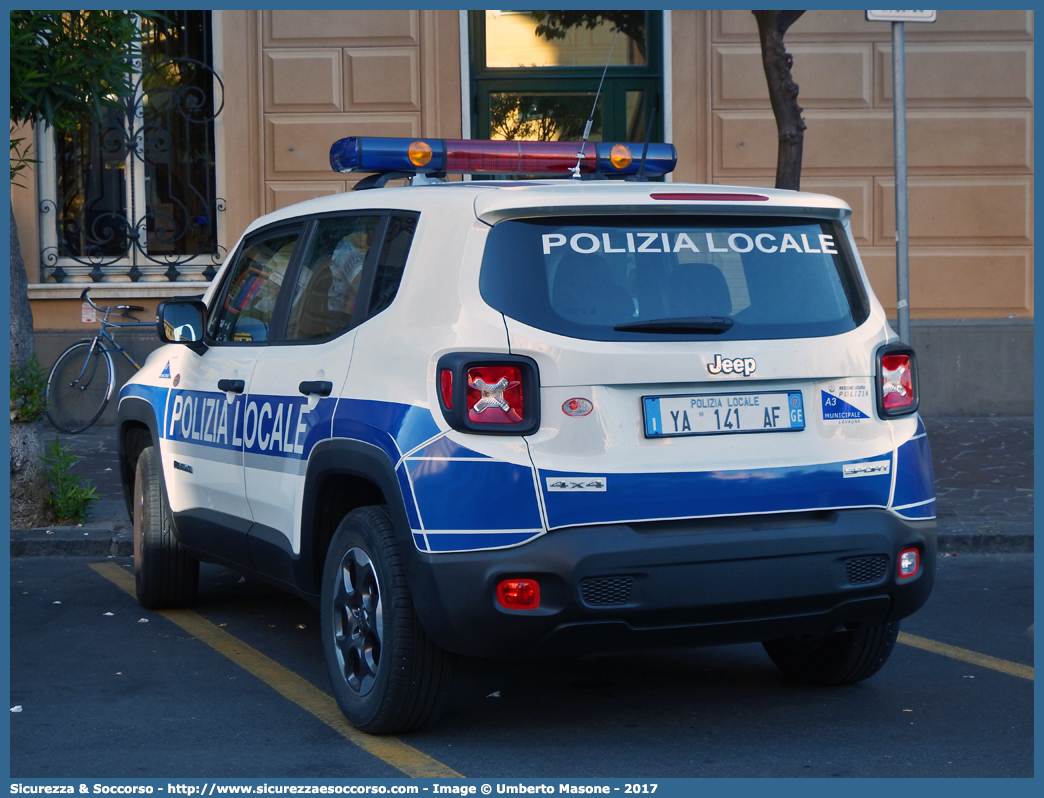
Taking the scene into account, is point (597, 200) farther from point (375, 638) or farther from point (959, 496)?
point (959, 496)

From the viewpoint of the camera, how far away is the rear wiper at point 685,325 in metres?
3.94

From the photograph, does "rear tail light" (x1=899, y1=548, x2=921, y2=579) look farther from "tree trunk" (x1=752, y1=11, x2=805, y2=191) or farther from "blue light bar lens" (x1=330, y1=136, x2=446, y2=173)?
"tree trunk" (x1=752, y1=11, x2=805, y2=191)

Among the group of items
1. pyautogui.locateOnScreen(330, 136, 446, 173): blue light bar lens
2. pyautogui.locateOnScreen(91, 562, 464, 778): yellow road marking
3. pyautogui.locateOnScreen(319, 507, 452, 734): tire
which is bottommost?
pyautogui.locateOnScreen(91, 562, 464, 778): yellow road marking

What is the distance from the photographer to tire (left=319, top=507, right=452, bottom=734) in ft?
13.1

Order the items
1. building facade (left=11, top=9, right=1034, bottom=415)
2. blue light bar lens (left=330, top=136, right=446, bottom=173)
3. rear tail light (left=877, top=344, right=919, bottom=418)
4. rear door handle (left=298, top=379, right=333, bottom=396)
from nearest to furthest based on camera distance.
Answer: rear tail light (left=877, top=344, right=919, bottom=418) → rear door handle (left=298, top=379, right=333, bottom=396) → blue light bar lens (left=330, top=136, right=446, bottom=173) → building facade (left=11, top=9, right=1034, bottom=415)

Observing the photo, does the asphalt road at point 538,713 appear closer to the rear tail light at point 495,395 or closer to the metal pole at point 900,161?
the rear tail light at point 495,395

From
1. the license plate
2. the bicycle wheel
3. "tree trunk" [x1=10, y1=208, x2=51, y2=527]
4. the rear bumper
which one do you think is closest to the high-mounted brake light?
the license plate

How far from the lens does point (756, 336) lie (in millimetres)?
4047

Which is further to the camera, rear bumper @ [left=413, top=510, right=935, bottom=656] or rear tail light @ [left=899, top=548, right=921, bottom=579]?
rear tail light @ [left=899, top=548, right=921, bottom=579]

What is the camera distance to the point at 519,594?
148 inches

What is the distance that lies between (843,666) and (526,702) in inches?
45.6

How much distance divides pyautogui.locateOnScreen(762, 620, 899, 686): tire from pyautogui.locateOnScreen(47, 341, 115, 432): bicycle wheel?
8.73 metres

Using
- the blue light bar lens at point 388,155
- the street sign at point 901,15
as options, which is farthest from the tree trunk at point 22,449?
the street sign at point 901,15
